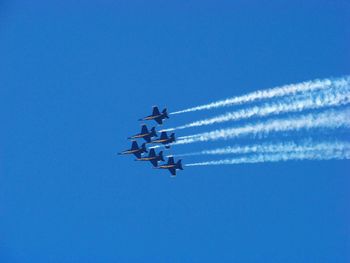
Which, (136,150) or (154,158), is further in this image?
(136,150)

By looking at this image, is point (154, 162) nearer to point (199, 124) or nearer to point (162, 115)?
point (162, 115)

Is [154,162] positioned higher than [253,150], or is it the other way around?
[154,162]

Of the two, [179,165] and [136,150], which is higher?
[136,150]

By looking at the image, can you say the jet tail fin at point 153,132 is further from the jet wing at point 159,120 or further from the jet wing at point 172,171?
the jet wing at point 172,171

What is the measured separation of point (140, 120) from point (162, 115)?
198cm

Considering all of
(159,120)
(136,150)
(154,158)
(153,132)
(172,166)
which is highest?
(153,132)

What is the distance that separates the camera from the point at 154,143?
68688 millimetres

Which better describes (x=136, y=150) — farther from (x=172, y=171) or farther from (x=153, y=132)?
(x=172, y=171)

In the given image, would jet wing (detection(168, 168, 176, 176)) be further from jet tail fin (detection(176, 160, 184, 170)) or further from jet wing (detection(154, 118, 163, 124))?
jet wing (detection(154, 118, 163, 124))

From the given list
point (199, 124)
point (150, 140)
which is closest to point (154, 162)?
point (150, 140)

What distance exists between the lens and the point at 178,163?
68.1 meters

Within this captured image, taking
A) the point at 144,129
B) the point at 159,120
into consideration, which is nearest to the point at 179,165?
the point at 159,120

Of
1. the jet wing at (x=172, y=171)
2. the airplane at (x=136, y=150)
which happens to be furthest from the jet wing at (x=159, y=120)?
the airplane at (x=136, y=150)

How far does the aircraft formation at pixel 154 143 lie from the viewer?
221 ft
